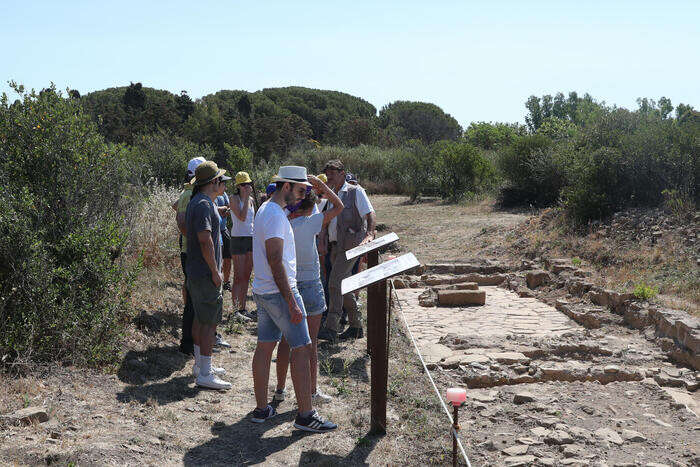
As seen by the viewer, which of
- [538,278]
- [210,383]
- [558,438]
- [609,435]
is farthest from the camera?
[538,278]

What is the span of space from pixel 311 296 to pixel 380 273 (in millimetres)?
738

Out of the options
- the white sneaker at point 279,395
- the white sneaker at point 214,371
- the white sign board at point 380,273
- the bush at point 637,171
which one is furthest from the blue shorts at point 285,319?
the bush at point 637,171

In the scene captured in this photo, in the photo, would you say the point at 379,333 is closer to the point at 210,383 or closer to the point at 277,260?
the point at 277,260

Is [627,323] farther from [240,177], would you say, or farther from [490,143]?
[490,143]

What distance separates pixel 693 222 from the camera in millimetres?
10859

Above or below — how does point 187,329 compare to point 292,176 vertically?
below

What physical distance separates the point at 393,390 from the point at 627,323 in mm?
4173

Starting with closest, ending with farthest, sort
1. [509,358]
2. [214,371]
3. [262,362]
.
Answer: [262,362] < [214,371] < [509,358]

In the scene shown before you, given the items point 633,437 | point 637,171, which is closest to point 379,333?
point 633,437

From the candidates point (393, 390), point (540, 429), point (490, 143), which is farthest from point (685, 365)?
point (490, 143)

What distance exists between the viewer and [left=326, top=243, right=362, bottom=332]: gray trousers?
22.5 feet

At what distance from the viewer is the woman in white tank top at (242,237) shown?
752cm

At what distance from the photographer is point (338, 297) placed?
6.93 metres

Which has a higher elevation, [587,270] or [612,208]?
[612,208]
